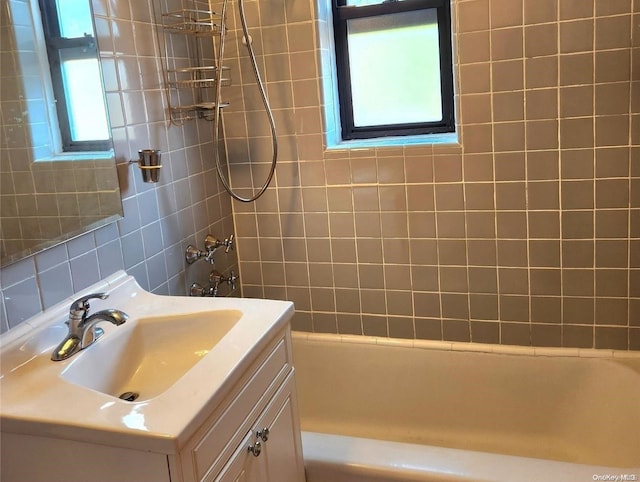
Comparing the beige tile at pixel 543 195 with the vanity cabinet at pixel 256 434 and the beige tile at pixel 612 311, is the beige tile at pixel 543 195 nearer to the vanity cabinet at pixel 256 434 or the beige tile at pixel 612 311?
the beige tile at pixel 612 311

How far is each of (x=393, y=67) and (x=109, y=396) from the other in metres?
1.61

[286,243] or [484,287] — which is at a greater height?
[286,243]

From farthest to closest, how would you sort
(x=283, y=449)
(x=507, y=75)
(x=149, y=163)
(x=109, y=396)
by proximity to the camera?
(x=507, y=75) → (x=149, y=163) → (x=283, y=449) → (x=109, y=396)

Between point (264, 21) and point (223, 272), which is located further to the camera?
point (223, 272)

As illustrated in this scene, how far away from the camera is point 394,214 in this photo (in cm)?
225

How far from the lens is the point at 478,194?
214 centimetres

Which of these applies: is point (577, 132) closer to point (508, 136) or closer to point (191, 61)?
point (508, 136)

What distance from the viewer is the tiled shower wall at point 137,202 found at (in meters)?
1.48

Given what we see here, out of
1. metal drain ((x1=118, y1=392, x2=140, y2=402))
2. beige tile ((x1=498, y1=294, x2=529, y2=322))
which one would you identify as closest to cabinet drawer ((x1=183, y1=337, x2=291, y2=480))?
metal drain ((x1=118, y1=392, x2=140, y2=402))

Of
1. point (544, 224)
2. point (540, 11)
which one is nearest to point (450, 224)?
point (544, 224)

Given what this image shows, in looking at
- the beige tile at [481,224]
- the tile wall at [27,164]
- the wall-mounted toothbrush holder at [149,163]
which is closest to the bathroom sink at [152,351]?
the tile wall at [27,164]

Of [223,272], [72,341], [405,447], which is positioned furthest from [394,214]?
[72,341]

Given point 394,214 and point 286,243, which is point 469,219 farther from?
point 286,243

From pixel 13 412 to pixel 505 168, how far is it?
1597 millimetres
